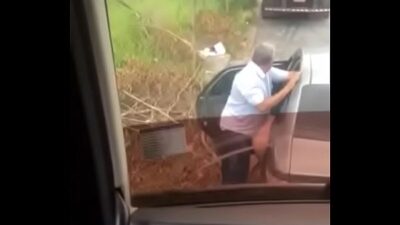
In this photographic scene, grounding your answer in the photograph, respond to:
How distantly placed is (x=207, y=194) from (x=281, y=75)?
0.35 m

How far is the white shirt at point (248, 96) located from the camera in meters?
1.62

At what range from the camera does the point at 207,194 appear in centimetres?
173

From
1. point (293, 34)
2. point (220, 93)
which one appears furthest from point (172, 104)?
point (293, 34)

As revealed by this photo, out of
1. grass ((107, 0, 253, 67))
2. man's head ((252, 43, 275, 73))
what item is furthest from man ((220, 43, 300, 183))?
grass ((107, 0, 253, 67))

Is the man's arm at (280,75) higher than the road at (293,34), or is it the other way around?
the road at (293,34)

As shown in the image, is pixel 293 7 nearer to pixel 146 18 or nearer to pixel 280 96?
pixel 280 96

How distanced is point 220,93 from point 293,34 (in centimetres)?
22

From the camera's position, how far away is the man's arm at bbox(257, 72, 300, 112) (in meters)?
1.63

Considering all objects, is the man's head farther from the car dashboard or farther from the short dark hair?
the car dashboard

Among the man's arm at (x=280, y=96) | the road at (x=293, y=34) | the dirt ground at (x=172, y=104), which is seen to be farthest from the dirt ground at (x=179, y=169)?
the road at (x=293, y=34)

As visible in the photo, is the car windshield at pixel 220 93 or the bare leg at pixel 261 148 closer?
the car windshield at pixel 220 93

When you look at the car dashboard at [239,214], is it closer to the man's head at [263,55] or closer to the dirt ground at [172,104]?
the dirt ground at [172,104]

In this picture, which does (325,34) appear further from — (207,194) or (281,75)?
(207,194)

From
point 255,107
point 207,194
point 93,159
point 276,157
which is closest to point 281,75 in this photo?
point 255,107
